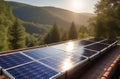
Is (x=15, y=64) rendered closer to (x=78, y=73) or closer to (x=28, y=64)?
(x=28, y=64)

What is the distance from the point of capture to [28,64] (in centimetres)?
723

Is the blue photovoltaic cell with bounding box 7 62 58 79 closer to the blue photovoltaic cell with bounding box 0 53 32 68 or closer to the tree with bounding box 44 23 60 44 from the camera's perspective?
the blue photovoltaic cell with bounding box 0 53 32 68

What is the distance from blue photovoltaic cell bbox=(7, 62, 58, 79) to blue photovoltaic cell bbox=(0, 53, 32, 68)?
0.51 m

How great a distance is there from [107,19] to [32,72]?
83.4ft

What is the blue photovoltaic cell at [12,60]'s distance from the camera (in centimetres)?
698

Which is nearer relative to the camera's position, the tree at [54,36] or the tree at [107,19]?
the tree at [107,19]

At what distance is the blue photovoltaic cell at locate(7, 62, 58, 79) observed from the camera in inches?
239

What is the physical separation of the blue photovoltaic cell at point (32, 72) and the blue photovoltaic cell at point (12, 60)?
1.67 ft

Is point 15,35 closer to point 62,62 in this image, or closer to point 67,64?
point 62,62

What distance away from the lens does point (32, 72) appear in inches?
255

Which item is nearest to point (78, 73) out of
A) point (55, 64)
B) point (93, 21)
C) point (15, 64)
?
point (55, 64)

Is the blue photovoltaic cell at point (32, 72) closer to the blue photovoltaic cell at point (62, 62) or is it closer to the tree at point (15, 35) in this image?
the blue photovoltaic cell at point (62, 62)

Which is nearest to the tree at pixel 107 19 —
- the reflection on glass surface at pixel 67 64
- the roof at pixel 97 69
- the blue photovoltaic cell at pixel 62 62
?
the roof at pixel 97 69

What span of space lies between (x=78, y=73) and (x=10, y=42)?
4085cm
